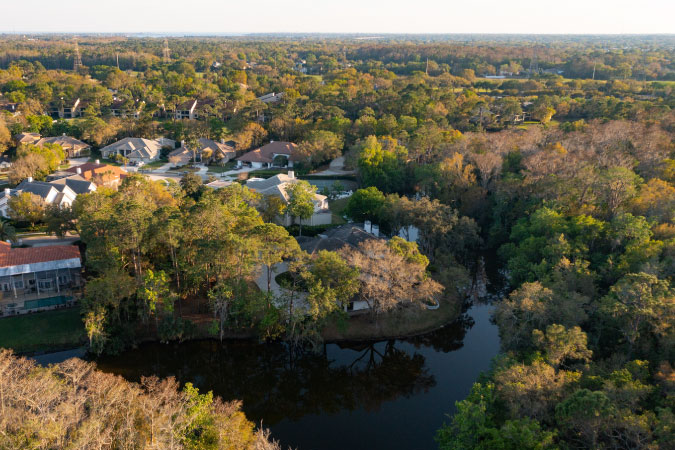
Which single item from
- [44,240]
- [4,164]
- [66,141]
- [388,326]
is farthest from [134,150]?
[388,326]

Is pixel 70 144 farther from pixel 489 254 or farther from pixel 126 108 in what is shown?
pixel 489 254

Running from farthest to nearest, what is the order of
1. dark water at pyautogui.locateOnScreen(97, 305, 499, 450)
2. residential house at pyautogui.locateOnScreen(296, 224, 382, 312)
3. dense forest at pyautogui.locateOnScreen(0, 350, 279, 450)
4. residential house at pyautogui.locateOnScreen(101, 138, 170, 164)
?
residential house at pyautogui.locateOnScreen(101, 138, 170, 164), residential house at pyautogui.locateOnScreen(296, 224, 382, 312), dark water at pyautogui.locateOnScreen(97, 305, 499, 450), dense forest at pyautogui.locateOnScreen(0, 350, 279, 450)

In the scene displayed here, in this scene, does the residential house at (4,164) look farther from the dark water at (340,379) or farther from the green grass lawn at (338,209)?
the dark water at (340,379)

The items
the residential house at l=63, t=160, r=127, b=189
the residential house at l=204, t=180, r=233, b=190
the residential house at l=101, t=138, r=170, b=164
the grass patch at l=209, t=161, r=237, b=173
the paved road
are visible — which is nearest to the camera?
the paved road

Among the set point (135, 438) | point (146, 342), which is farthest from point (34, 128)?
point (135, 438)

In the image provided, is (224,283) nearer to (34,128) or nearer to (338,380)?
(338,380)

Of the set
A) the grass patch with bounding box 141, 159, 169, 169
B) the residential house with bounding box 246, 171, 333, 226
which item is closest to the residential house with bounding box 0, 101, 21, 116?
the grass patch with bounding box 141, 159, 169, 169

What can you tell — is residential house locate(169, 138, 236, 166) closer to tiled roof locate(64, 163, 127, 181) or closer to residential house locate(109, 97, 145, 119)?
tiled roof locate(64, 163, 127, 181)
